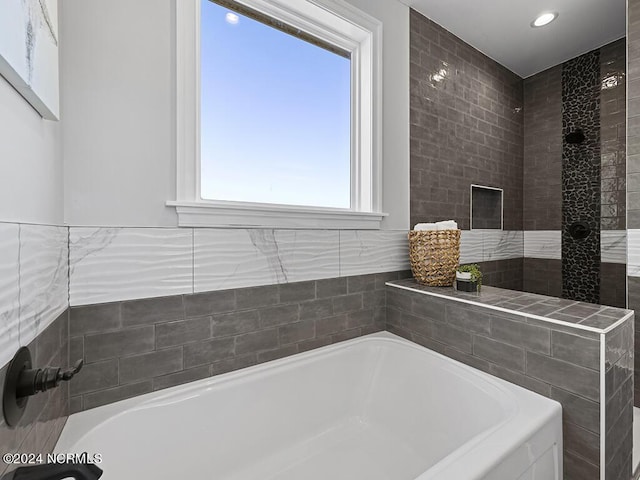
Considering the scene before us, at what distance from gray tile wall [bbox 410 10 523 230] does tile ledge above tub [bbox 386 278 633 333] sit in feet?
2.43

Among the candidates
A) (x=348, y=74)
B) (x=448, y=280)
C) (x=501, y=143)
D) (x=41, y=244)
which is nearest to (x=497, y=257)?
(x=501, y=143)

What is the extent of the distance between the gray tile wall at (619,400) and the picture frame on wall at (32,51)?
1885 millimetres

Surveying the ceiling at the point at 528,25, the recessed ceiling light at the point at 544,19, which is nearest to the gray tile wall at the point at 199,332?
the ceiling at the point at 528,25

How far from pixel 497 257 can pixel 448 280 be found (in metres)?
1.29

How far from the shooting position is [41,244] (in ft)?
2.79

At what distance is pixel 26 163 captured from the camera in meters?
0.77

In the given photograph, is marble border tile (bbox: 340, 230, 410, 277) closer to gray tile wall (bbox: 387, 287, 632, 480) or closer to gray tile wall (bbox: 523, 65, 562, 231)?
gray tile wall (bbox: 387, 287, 632, 480)

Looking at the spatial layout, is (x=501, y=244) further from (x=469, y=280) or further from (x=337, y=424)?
(x=337, y=424)

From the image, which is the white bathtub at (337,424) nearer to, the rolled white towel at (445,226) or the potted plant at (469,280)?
the potted plant at (469,280)

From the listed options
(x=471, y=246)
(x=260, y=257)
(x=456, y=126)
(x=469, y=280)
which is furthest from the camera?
(x=471, y=246)

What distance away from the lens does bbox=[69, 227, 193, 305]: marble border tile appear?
1.15 m

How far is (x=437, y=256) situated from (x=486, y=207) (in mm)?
1287

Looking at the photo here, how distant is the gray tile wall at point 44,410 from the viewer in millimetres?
639

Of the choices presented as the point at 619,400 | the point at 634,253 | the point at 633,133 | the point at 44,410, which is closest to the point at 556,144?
the point at 633,133
